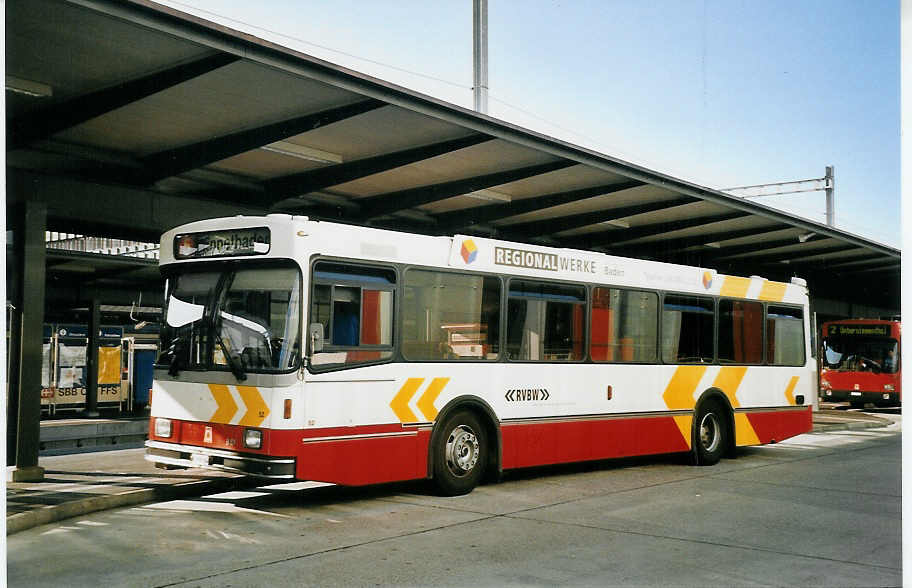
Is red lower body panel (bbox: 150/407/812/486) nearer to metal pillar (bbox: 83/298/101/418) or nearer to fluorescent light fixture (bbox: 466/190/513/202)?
fluorescent light fixture (bbox: 466/190/513/202)

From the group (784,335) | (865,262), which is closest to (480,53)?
(784,335)

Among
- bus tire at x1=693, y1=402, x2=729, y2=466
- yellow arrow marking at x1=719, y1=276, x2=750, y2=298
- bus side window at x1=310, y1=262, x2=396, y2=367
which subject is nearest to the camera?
bus side window at x1=310, y1=262, x2=396, y2=367

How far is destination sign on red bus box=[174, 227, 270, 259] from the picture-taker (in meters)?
9.52

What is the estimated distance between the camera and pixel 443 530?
8531 millimetres

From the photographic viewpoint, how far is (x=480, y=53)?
49.1 feet

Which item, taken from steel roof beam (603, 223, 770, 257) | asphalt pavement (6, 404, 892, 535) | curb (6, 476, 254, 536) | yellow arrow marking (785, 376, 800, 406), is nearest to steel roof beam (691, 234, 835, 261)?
steel roof beam (603, 223, 770, 257)

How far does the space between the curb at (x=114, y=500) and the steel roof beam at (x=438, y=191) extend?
566 centimetres

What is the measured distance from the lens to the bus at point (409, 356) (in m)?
9.34

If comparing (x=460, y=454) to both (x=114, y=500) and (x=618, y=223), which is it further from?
(x=618, y=223)

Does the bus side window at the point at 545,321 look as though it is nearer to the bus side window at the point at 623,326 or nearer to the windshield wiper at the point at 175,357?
the bus side window at the point at 623,326

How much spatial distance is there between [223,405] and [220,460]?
0.56m

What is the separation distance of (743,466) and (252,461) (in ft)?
27.0

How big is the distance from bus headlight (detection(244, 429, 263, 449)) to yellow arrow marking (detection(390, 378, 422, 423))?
1545mm

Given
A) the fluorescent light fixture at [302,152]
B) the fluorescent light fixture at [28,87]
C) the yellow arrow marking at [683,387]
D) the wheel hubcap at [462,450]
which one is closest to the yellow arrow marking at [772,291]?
the yellow arrow marking at [683,387]
